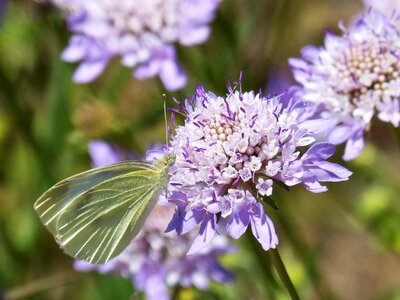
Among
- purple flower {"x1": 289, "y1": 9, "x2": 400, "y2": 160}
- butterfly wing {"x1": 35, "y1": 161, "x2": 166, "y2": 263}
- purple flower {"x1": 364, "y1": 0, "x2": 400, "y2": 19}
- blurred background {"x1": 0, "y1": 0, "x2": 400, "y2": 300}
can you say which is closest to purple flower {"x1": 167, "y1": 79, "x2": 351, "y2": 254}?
butterfly wing {"x1": 35, "y1": 161, "x2": 166, "y2": 263}

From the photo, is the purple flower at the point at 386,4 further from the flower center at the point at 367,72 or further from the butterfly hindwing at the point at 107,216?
the butterfly hindwing at the point at 107,216

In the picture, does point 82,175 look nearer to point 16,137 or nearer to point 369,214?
point 369,214

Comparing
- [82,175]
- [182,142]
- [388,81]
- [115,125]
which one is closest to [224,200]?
[182,142]

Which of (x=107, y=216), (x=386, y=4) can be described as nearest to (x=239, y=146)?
(x=107, y=216)

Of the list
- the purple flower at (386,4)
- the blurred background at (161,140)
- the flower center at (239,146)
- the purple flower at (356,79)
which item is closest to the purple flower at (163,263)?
the blurred background at (161,140)

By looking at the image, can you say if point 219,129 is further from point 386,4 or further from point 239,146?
point 386,4

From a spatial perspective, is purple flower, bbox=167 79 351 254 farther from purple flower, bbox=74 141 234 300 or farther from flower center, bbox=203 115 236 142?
purple flower, bbox=74 141 234 300
